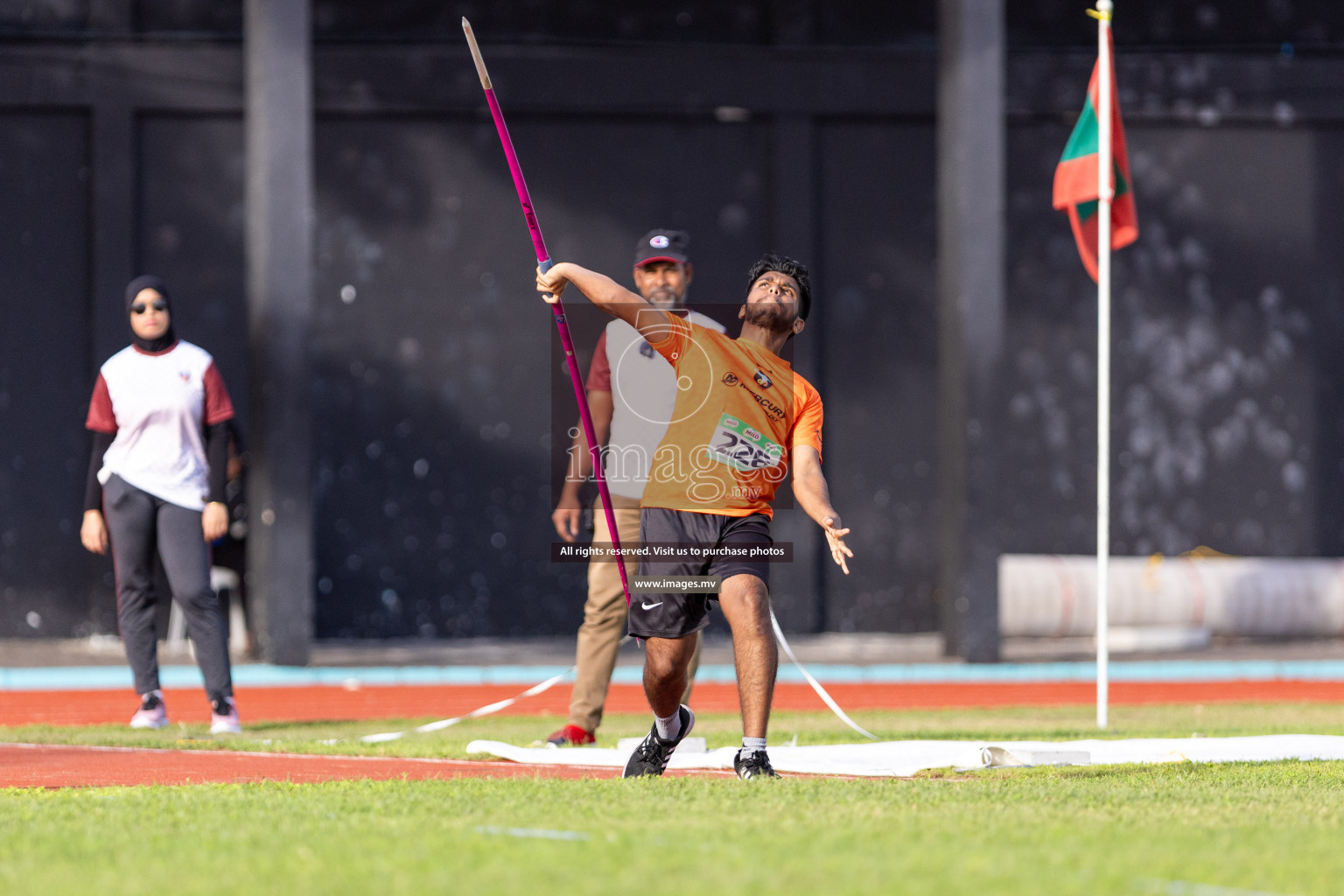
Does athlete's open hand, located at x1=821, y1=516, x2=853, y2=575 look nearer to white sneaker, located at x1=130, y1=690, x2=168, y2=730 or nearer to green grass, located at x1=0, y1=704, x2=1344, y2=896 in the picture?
green grass, located at x1=0, y1=704, x2=1344, y2=896

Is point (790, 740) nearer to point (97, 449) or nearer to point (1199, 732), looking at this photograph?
point (1199, 732)

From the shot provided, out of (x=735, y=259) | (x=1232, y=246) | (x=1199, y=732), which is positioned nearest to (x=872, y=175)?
(x=735, y=259)

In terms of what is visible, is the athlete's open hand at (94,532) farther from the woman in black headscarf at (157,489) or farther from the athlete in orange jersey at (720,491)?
the athlete in orange jersey at (720,491)

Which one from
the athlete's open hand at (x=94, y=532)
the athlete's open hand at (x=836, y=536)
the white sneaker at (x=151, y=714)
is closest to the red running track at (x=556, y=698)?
the white sneaker at (x=151, y=714)

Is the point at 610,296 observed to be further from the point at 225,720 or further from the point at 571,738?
the point at 225,720

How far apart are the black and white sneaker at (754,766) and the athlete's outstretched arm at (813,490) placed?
66 cm

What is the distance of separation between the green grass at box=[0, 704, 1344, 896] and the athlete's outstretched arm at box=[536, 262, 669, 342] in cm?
141

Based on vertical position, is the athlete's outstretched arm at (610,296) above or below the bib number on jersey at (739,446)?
above

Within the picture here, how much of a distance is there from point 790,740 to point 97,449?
138 inches

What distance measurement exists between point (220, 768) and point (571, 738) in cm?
145

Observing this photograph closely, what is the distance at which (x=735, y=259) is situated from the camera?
1464 cm

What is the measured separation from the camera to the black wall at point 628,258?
13.8 metres

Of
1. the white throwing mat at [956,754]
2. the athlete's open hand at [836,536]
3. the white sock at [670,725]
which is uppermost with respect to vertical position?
Result: the athlete's open hand at [836,536]

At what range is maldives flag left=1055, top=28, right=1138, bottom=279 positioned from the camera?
9141 mm
